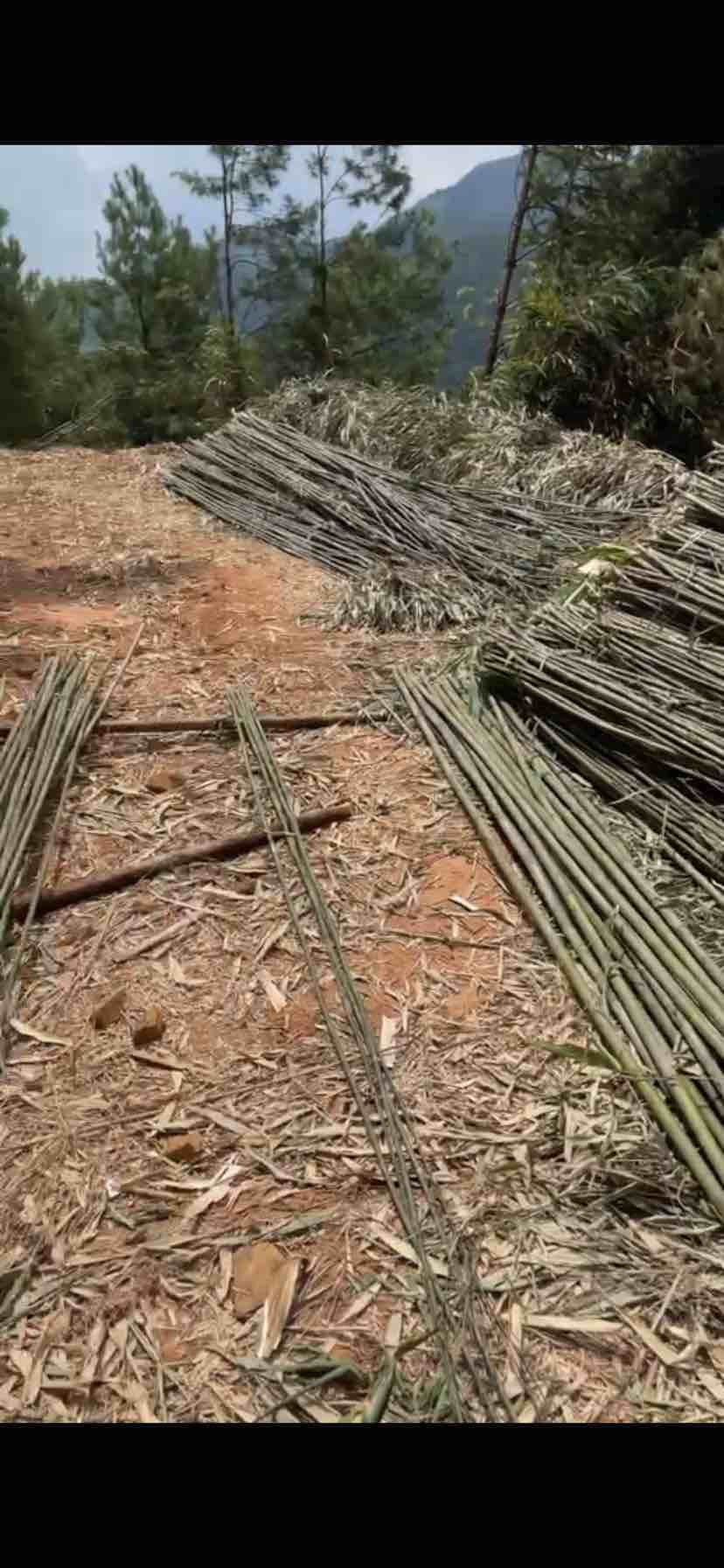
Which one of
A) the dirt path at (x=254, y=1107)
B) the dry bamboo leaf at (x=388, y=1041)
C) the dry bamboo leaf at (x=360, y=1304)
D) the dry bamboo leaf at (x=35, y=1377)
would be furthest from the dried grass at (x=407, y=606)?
the dry bamboo leaf at (x=35, y=1377)

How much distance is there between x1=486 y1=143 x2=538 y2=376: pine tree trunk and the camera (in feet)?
33.3

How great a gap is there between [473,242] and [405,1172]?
3672cm

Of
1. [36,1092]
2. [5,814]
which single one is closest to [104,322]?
[5,814]

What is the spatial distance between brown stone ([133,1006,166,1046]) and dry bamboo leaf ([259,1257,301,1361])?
0.58 meters

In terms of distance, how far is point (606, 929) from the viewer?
2135 millimetres

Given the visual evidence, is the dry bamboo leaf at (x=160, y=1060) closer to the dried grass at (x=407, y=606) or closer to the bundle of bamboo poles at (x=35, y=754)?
the bundle of bamboo poles at (x=35, y=754)

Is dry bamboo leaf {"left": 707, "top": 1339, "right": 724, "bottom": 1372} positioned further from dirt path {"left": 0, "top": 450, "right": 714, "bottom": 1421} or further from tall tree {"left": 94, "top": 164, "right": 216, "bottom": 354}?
tall tree {"left": 94, "top": 164, "right": 216, "bottom": 354}

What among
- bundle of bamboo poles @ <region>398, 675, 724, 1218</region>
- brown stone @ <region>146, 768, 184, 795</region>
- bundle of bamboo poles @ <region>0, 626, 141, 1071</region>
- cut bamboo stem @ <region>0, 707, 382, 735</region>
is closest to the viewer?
bundle of bamboo poles @ <region>398, 675, 724, 1218</region>

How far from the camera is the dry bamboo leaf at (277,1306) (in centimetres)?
143

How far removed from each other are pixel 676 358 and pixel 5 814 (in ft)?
20.9

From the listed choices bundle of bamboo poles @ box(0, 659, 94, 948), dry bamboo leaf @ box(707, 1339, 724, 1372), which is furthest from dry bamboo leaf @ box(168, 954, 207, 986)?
dry bamboo leaf @ box(707, 1339, 724, 1372)

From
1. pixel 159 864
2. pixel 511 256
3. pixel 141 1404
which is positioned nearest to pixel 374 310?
pixel 511 256
